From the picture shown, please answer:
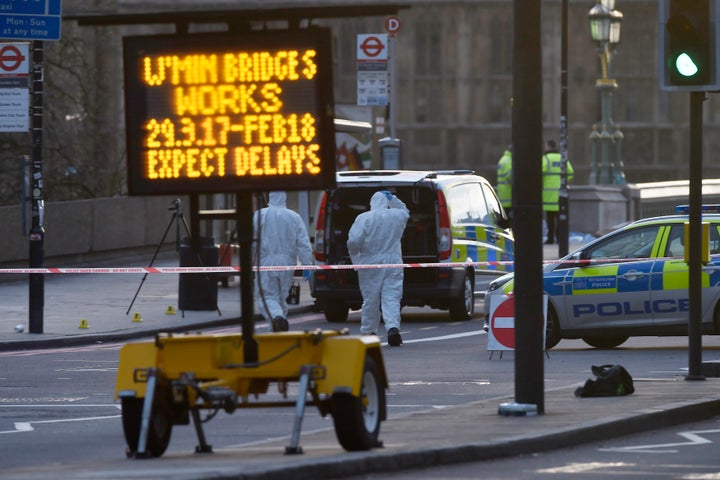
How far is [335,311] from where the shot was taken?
24734 millimetres

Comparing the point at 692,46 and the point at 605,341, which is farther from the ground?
the point at 692,46

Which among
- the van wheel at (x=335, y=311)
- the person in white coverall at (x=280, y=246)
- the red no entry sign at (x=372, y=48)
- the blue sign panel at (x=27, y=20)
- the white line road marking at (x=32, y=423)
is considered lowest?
the white line road marking at (x=32, y=423)

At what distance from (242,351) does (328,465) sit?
116cm

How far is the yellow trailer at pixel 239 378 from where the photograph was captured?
10578 millimetres

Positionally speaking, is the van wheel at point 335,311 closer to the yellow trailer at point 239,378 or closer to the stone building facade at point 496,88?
the yellow trailer at point 239,378

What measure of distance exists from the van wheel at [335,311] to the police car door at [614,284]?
4.65 meters

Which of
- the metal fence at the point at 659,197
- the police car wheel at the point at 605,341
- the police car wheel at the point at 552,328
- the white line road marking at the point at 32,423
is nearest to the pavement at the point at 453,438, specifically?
the white line road marking at the point at 32,423

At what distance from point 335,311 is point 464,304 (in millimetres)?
1605

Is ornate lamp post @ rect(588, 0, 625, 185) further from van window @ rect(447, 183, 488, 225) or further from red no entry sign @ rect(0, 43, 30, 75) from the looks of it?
red no entry sign @ rect(0, 43, 30, 75)

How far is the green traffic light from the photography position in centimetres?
1469

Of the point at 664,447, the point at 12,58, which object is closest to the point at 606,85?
the point at 12,58

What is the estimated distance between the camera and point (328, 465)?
32.7ft

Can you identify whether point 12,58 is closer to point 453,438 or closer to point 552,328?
point 552,328

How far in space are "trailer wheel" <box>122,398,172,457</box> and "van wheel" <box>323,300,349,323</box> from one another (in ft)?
44.9
